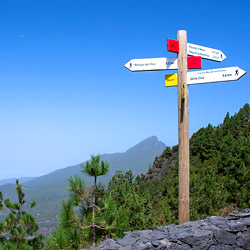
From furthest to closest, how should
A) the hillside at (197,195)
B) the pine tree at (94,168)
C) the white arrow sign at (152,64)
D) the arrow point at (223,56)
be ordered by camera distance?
the hillside at (197,195) < the pine tree at (94,168) < the arrow point at (223,56) < the white arrow sign at (152,64)

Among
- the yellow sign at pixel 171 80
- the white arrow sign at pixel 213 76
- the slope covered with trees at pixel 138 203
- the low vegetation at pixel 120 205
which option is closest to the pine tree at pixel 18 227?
the low vegetation at pixel 120 205

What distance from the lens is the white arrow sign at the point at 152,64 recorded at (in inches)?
192

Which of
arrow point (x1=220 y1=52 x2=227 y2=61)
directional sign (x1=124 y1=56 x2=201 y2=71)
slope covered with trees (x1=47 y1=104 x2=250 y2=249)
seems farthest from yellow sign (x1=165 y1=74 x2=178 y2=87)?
slope covered with trees (x1=47 y1=104 x2=250 y2=249)

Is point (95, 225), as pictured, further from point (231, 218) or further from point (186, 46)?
point (186, 46)

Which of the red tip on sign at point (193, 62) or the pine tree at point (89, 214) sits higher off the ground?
the red tip on sign at point (193, 62)

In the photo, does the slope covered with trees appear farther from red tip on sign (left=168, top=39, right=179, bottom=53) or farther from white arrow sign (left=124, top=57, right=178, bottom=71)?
red tip on sign (left=168, top=39, right=179, bottom=53)

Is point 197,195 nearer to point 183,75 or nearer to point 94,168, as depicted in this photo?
point 94,168

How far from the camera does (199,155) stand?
117ft

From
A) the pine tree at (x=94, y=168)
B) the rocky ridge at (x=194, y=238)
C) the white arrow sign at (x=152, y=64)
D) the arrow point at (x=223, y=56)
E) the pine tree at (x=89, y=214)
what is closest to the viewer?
the rocky ridge at (x=194, y=238)

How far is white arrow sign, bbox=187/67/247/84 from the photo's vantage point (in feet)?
15.6

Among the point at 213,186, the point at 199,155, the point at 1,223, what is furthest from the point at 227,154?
the point at 1,223

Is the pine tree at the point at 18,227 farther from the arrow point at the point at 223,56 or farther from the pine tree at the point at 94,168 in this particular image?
the arrow point at the point at 223,56

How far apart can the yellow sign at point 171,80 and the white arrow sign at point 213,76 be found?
0.67 feet

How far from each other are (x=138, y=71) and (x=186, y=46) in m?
0.84
